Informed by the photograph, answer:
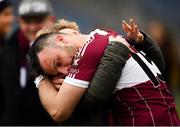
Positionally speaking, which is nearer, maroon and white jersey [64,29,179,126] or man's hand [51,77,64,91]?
maroon and white jersey [64,29,179,126]

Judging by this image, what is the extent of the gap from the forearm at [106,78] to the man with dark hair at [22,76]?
2463 millimetres

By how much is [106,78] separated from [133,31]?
417 mm

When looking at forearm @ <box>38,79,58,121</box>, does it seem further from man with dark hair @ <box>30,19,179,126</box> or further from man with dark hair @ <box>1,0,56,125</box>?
man with dark hair @ <box>1,0,56,125</box>

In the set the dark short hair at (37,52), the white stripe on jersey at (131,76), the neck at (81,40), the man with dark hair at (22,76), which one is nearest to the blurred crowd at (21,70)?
the man with dark hair at (22,76)

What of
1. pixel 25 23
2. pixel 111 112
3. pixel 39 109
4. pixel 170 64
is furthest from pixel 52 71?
pixel 170 64

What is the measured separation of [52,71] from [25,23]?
318 cm

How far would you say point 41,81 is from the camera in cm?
495

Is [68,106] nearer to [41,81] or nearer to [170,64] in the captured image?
[41,81]

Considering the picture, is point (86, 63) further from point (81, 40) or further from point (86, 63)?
point (81, 40)

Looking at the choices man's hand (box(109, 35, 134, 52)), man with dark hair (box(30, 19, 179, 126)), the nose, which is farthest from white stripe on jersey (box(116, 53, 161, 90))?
the nose

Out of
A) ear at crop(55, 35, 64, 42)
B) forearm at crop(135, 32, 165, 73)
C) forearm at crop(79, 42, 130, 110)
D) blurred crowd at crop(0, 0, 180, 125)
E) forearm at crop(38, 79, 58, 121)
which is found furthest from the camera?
blurred crowd at crop(0, 0, 180, 125)

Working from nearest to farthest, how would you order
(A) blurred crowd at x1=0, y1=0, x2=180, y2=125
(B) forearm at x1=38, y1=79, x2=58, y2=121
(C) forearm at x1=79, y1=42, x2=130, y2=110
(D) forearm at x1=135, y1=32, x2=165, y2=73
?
(C) forearm at x1=79, y1=42, x2=130, y2=110
(B) forearm at x1=38, y1=79, x2=58, y2=121
(D) forearm at x1=135, y1=32, x2=165, y2=73
(A) blurred crowd at x1=0, y1=0, x2=180, y2=125

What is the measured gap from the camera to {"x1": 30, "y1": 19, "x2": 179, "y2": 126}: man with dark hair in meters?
4.64

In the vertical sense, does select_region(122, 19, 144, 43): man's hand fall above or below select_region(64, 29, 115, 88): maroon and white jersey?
above
